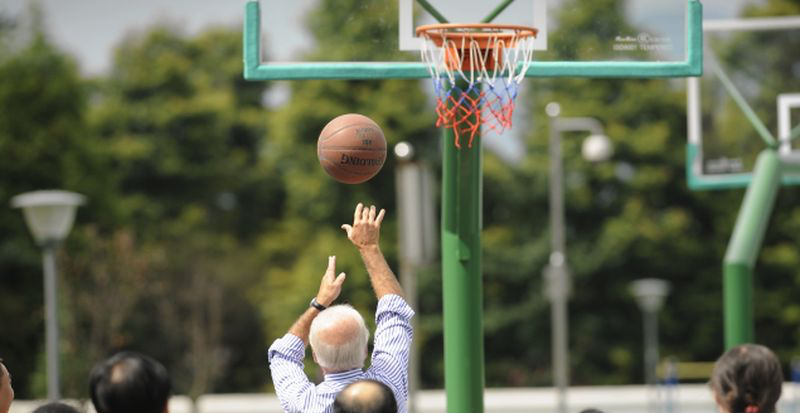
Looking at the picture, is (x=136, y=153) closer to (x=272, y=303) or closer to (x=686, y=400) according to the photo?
(x=272, y=303)

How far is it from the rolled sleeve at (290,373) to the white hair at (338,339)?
0.61 ft

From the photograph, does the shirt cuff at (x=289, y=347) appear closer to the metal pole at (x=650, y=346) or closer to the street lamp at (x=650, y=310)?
the street lamp at (x=650, y=310)

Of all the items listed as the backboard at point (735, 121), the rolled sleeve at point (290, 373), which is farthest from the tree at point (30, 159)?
the rolled sleeve at point (290, 373)

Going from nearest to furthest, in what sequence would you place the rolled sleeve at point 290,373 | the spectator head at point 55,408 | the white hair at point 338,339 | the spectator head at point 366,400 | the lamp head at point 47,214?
the spectator head at point 366,400 → the spectator head at point 55,408 → the white hair at point 338,339 → the rolled sleeve at point 290,373 → the lamp head at point 47,214

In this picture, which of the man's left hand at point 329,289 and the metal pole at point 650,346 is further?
the metal pole at point 650,346

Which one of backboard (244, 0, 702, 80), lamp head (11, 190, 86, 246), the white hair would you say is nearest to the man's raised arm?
the white hair

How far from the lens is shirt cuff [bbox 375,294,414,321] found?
565 centimetres

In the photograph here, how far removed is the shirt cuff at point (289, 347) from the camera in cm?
565

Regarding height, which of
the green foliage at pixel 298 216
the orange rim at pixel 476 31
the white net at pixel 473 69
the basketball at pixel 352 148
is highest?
the orange rim at pixel 476 31

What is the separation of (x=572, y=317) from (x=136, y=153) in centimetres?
1564

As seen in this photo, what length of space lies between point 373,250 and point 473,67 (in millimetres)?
2392

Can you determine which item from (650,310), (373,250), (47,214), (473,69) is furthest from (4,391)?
(650,310)

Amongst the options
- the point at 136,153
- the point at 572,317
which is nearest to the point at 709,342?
the point at 572,317

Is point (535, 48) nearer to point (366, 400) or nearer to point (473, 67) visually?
point (473, 67)
